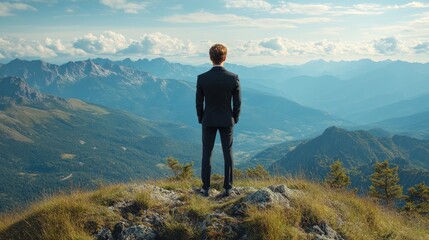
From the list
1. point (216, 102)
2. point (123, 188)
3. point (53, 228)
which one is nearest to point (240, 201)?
point (216, 102)

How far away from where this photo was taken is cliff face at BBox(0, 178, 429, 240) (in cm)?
767

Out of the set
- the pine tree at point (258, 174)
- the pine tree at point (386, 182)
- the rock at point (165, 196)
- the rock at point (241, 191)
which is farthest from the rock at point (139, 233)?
the pine tree at point (386, 182)

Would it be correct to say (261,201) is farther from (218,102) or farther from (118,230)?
(118,230)

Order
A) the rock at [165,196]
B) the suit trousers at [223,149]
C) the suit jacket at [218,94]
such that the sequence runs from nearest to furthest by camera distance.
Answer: the rock at [165,196], the suit jacket at [218,94], the suit trousers at [223,149]

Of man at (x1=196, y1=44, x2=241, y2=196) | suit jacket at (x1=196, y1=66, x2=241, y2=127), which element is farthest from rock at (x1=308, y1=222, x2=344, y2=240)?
suit jacket at (x1=196, y1=66, x2=241, y2=127)

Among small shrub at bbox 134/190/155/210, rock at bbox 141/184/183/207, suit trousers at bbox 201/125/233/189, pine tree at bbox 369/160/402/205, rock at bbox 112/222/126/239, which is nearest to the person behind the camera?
rock at bbox 112/222/126/239

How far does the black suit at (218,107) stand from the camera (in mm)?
10211

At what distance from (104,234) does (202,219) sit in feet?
7.76

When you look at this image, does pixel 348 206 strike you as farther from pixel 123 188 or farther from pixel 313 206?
pixel 123 188

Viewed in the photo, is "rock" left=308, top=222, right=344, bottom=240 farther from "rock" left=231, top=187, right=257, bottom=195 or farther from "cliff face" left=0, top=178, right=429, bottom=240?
"rock" left=231, top=187, right=257, bottom=195

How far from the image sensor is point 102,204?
917 cm

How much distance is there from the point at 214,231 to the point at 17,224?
5.07 m

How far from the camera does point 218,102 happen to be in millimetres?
10414

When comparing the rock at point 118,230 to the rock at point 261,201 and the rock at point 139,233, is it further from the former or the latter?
the rock at point 261,201
